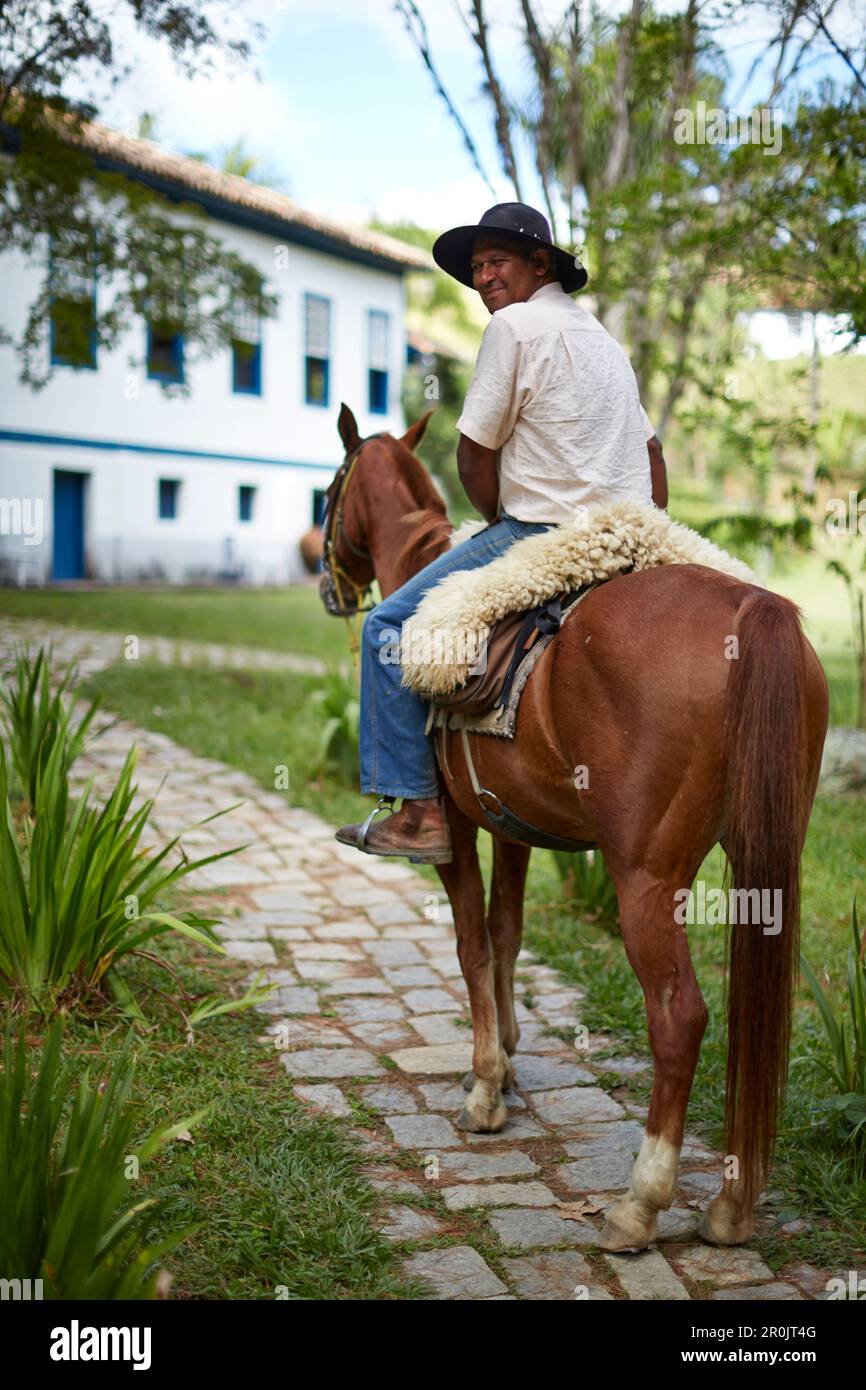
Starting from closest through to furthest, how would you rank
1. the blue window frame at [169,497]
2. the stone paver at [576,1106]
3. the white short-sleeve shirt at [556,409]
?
the white short-sleeve shirt at [556,409]
the stone paver at [576,1106]
the blue window frame at [169,497]

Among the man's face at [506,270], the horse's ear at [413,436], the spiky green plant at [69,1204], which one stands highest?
the man's face at [506,270]

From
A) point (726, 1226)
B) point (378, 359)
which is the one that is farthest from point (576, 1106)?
point (378, 359)

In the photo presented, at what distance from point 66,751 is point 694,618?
2.99m

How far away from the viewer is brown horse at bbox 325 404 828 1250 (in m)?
2.89

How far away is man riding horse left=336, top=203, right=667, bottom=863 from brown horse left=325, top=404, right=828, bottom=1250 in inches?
19.8

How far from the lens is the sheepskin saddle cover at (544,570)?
131 inches

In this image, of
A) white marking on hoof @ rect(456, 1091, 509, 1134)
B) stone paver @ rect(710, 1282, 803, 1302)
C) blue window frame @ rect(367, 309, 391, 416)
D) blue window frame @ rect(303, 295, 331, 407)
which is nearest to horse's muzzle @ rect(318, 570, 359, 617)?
white marking on hoof @ rect(456, 1091, 509, 1134)

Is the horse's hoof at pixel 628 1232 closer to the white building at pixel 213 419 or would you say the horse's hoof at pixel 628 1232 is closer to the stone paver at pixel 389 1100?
the stone paver at pixel 389 1100

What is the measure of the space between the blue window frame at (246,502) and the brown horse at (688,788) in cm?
2274

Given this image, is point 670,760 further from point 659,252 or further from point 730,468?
point 730,468

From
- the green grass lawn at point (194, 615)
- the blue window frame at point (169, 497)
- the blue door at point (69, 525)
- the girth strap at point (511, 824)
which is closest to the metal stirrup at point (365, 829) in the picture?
the girth strap at point (511, 824)

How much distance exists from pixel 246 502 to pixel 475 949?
22.4m

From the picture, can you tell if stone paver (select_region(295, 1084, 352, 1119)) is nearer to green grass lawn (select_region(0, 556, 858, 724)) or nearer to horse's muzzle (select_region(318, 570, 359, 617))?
horse's muzzle (select_region(318, 570, 359, 617))

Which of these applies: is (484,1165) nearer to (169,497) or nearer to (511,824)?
(511,824)
